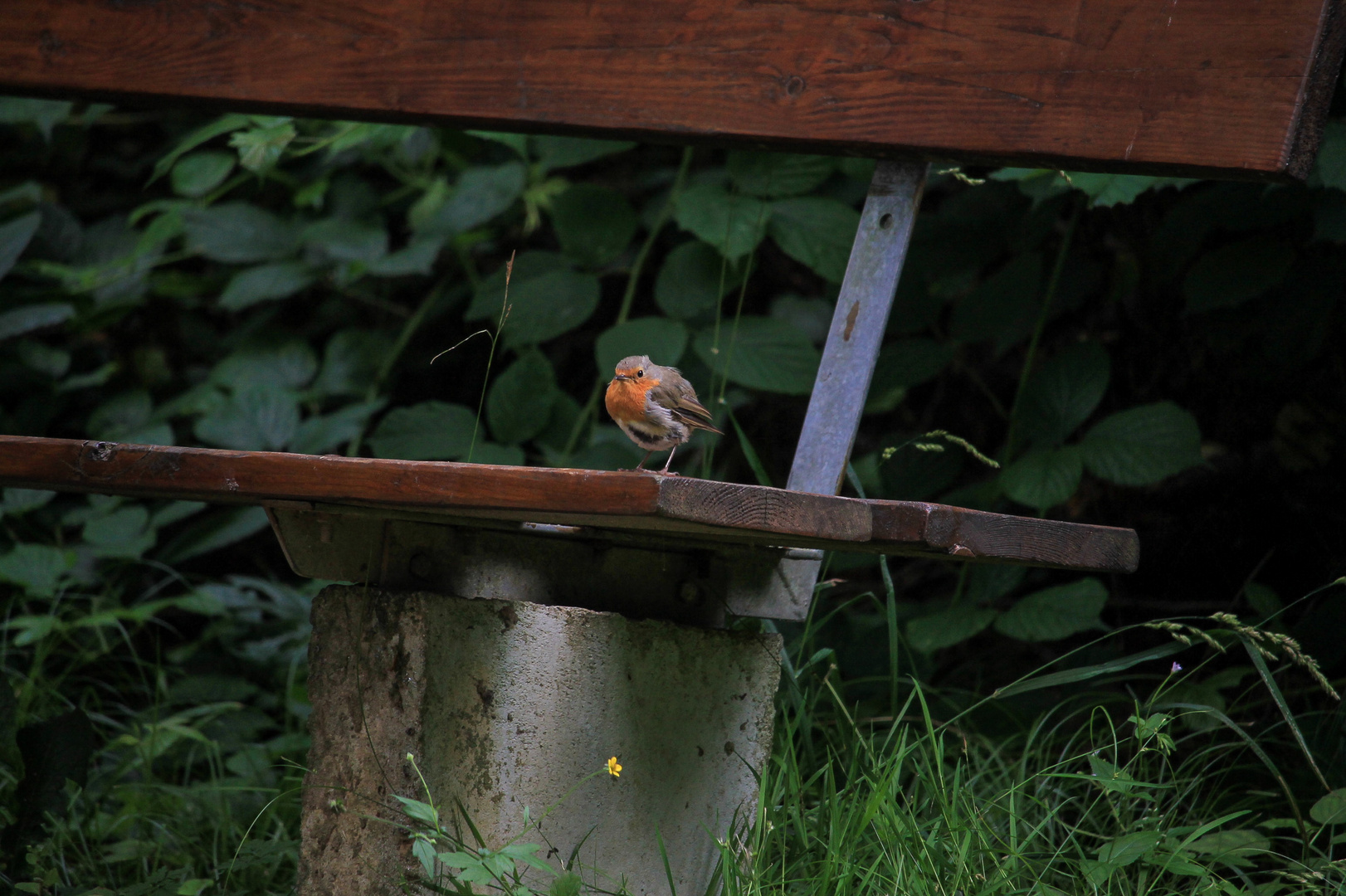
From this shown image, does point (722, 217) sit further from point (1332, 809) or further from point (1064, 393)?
point (1332, 809)

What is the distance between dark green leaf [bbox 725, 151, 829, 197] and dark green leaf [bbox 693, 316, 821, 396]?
289mm

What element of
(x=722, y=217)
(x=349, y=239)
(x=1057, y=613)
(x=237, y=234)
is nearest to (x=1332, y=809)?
(x=1057, y=613)

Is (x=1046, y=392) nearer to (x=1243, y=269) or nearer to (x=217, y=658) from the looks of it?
(x=1243, y=269)

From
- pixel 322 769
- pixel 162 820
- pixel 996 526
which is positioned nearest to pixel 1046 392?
pixel 996 526

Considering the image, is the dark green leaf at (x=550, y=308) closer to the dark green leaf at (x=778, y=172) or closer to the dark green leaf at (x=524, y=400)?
the dark green leaf at (x=524, y=400)

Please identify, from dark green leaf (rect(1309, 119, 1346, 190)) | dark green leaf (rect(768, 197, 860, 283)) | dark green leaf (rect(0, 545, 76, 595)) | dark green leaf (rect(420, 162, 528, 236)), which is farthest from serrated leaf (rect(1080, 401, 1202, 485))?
dark green leaf (rect(0, 545, 76, 595))

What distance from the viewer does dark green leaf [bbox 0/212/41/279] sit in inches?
123

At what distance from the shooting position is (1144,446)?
2461 mm

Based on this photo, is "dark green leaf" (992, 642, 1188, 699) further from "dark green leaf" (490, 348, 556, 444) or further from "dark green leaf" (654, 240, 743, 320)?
"dark green leaf" (490, 348, 556, 444)

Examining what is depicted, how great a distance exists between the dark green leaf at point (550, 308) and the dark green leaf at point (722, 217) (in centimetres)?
37

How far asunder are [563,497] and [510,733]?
1.62 feet

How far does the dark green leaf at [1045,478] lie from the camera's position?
2.47 meters

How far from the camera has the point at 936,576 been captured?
11.1ft

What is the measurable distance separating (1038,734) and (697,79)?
1549mm
